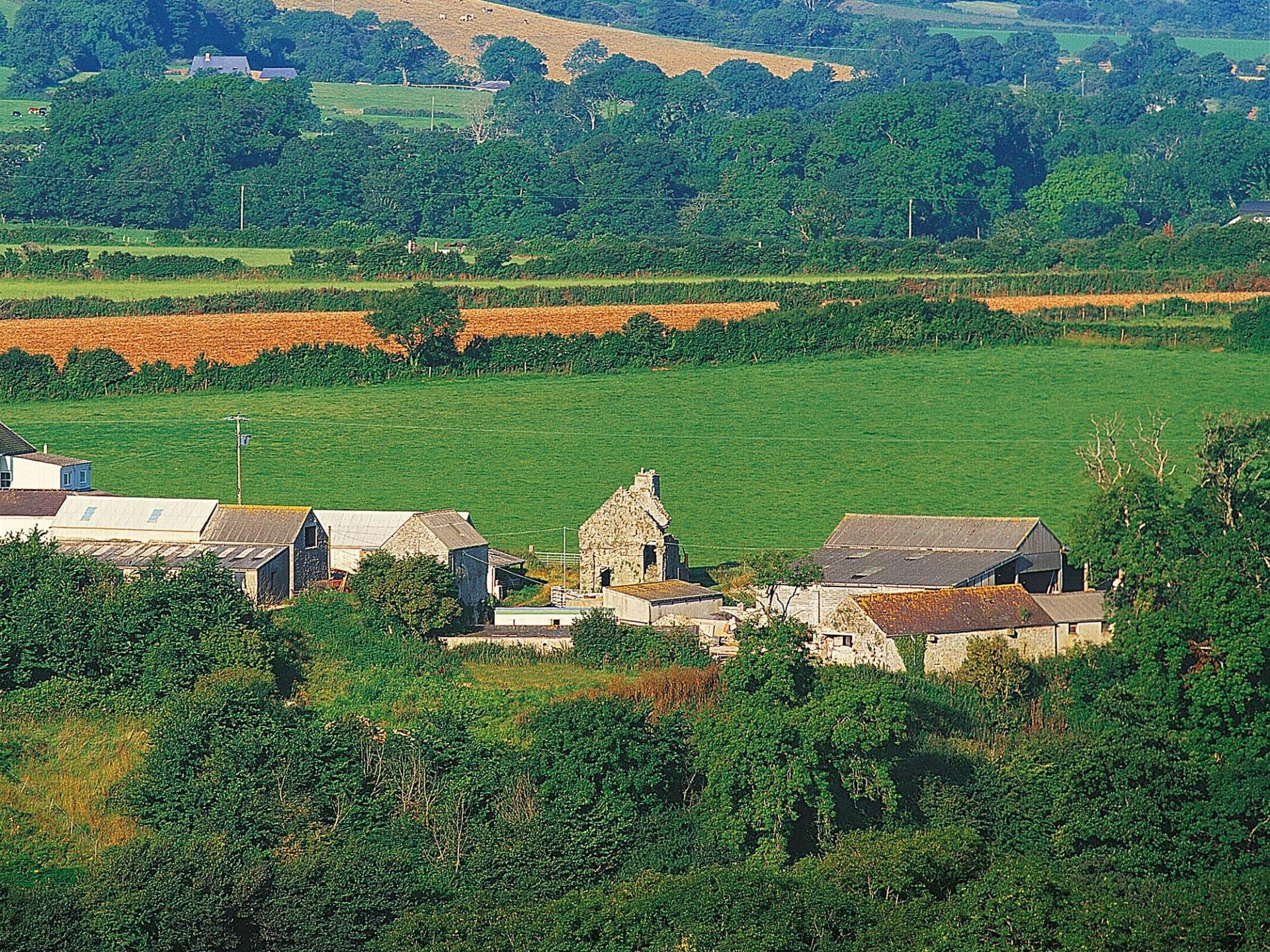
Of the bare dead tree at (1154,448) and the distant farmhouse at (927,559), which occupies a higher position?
the bare dead tree at (1154,448)

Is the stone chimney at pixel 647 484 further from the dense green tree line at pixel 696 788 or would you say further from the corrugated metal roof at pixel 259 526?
the corrugated metal roof at pixel 259 526

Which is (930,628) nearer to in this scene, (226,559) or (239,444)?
(226,559)

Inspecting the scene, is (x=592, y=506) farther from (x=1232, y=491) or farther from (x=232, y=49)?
(x=232, y=49)

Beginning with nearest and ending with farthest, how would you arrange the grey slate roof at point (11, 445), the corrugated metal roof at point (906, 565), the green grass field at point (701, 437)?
the corrugated metal roof at point (906, 565) < the grey slate roof at point (11, 445) < the green grass field at point (701, 437)

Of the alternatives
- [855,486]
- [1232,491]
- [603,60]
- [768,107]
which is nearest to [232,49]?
[603,60]

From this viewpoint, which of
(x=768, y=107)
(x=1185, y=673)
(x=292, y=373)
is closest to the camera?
(x=1185, y=673)

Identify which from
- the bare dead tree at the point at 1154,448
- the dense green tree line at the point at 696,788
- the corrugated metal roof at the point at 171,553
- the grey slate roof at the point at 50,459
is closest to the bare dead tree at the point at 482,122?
the bare dead tree at the point at 1154,448

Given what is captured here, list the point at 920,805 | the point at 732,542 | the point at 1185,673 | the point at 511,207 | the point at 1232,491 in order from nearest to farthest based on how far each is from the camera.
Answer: the point at 920,805
the point at 1185,673
the point at 1232,491
the point at 732,542
the point at 511,207

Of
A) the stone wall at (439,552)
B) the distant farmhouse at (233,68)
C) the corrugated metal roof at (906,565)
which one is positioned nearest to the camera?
the corrugated metal roof at (906,565)
